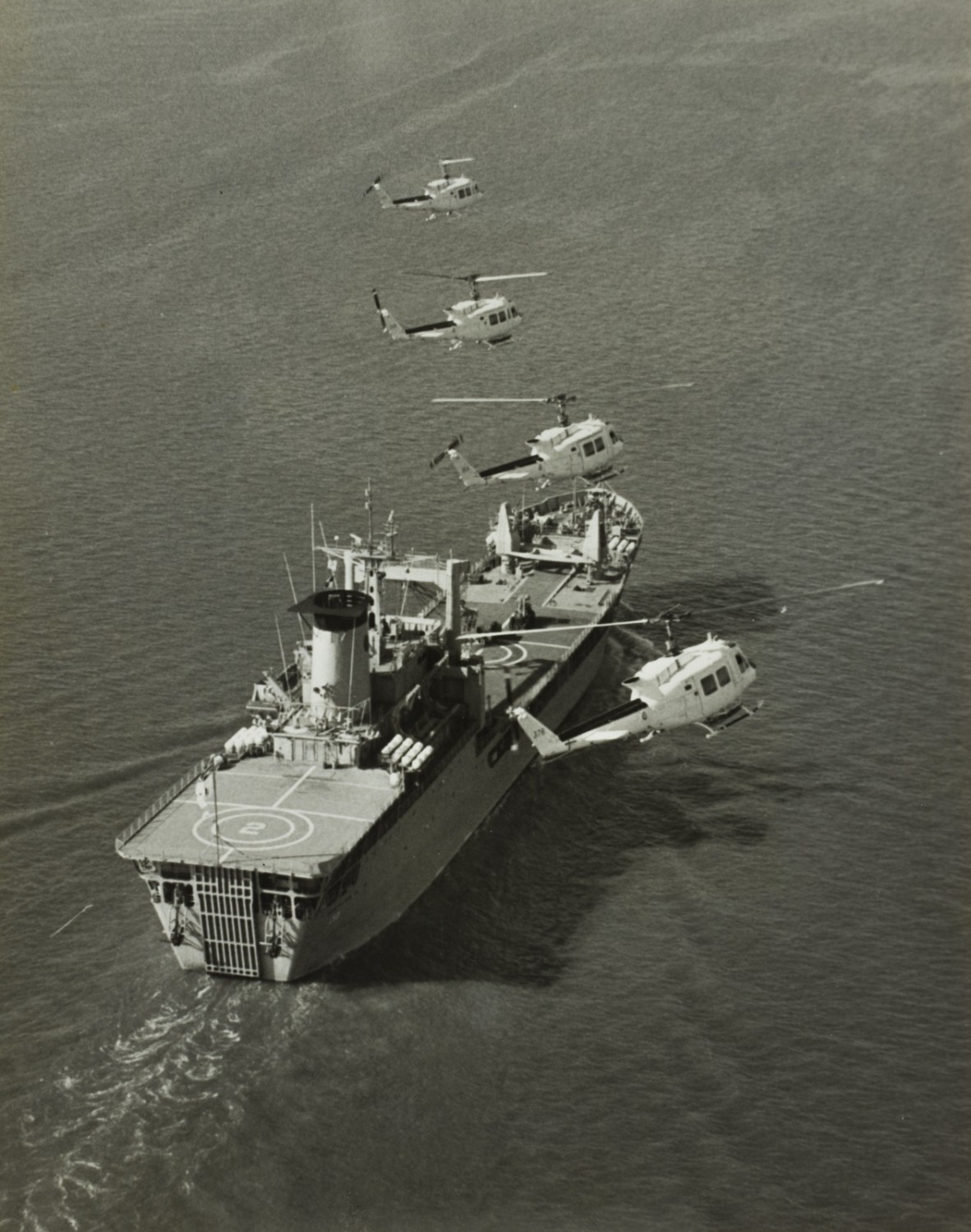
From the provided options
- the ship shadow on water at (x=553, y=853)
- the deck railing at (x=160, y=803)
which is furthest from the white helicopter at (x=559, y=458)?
the deck railing at (x=160, y=803)

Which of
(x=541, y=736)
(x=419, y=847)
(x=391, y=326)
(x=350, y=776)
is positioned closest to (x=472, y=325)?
(x=391, y=326)

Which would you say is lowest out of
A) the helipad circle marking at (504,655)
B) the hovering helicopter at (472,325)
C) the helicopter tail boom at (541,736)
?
the helipad circle marking at (504,655)

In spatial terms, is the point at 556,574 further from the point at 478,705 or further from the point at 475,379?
the point at 475,379

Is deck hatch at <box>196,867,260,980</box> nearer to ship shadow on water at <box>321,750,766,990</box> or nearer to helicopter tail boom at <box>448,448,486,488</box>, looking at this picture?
ship shadow on water at <box>321,750,766,990</box>

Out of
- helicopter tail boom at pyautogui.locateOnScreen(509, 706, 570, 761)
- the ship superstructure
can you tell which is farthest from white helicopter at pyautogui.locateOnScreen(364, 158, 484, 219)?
helicopter tail boom at pyautogui.locateOnScreen(509, 706, 570, 761)

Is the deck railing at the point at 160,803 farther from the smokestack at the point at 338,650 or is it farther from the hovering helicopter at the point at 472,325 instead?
the hovering helicopter at the point at 472,325

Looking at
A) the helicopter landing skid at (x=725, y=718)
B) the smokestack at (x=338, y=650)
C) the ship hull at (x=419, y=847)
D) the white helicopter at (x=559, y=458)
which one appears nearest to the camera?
the ship hull at (x=419, y=847)
